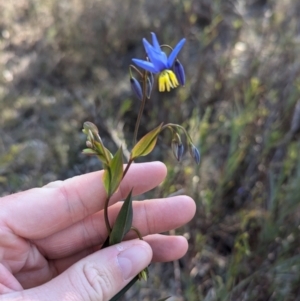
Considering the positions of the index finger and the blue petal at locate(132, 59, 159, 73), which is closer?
the blue petal at locate(132, 59, 159, 73)

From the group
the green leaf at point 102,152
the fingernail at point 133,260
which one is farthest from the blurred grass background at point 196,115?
the green leaf at point 102,152

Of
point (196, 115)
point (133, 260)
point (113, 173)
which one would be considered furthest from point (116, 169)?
point (196, 115)

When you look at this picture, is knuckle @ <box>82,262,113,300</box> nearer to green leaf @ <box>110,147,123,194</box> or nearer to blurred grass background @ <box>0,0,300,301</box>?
green leaf @ <box>110,147,123,194</box>

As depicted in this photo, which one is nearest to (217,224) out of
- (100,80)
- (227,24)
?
(100,80)

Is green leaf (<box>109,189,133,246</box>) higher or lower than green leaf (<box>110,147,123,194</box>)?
lower

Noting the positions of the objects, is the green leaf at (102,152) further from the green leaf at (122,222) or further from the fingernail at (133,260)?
the fingernail at (133,260)

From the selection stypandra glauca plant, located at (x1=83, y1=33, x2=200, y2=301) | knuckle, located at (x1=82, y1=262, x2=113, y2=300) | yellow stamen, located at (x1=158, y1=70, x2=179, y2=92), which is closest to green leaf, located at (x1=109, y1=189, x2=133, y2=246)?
stypandra glauca plant, located at (x1=83, y1=33, x2=200, y2=301)

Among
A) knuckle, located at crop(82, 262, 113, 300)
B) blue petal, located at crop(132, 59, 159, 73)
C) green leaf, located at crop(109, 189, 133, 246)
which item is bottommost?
knuckle, located at crop(82, 262, 113, 300)
